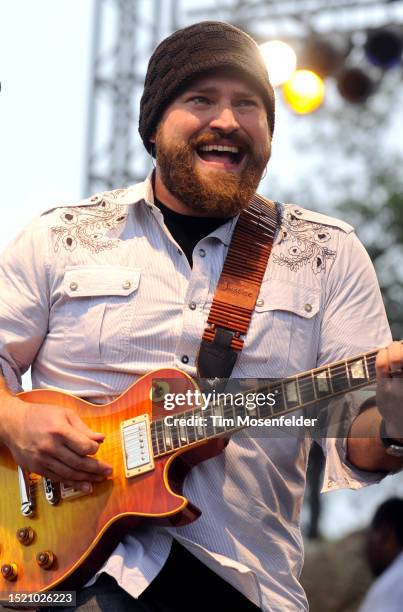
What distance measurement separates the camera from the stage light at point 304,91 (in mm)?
9094

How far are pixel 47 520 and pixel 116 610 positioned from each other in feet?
1.33

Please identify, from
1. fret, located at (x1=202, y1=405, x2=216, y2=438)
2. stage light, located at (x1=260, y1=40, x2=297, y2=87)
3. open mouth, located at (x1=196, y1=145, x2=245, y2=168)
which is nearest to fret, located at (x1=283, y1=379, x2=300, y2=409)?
fret, located at (x1=202, y1=405, x2=216, y2=438)

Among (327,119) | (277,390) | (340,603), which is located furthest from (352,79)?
(327,119)

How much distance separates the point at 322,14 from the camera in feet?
31.1

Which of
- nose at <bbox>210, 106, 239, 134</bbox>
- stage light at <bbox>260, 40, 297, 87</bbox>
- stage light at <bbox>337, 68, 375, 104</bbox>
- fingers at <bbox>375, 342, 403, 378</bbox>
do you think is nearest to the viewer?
fingers at <bbox>375, 342, 403, 378</bbox>

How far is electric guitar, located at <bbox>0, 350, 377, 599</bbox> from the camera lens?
316cm

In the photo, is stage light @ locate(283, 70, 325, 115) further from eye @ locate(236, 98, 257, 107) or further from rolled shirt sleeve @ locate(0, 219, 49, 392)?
rolled shirt sleeve @ locate(0, 219, 49, 392)

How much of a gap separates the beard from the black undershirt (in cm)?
6

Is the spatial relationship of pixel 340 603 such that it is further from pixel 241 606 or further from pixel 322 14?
pixel 241 606

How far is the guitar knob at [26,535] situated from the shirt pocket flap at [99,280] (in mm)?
713

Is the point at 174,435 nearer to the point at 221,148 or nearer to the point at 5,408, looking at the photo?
the point at 5,408

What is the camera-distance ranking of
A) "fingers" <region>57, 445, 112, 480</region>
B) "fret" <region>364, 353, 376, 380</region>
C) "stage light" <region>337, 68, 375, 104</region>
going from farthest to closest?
1. "stage light" <region>337, 68, 375, 104</region>
2. "fingers" <region>57, 445, 112, 480</region>
3. "fret" <region>364, 353, 376, 380</region>

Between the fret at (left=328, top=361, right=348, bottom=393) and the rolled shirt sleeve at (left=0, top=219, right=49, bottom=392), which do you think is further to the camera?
the rolled shirt sleeve at (left=0, top=219, right=49, bottom=392)

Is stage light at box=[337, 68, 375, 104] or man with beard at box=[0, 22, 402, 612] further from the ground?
stage light at box=[337, 68, 375, 104]
